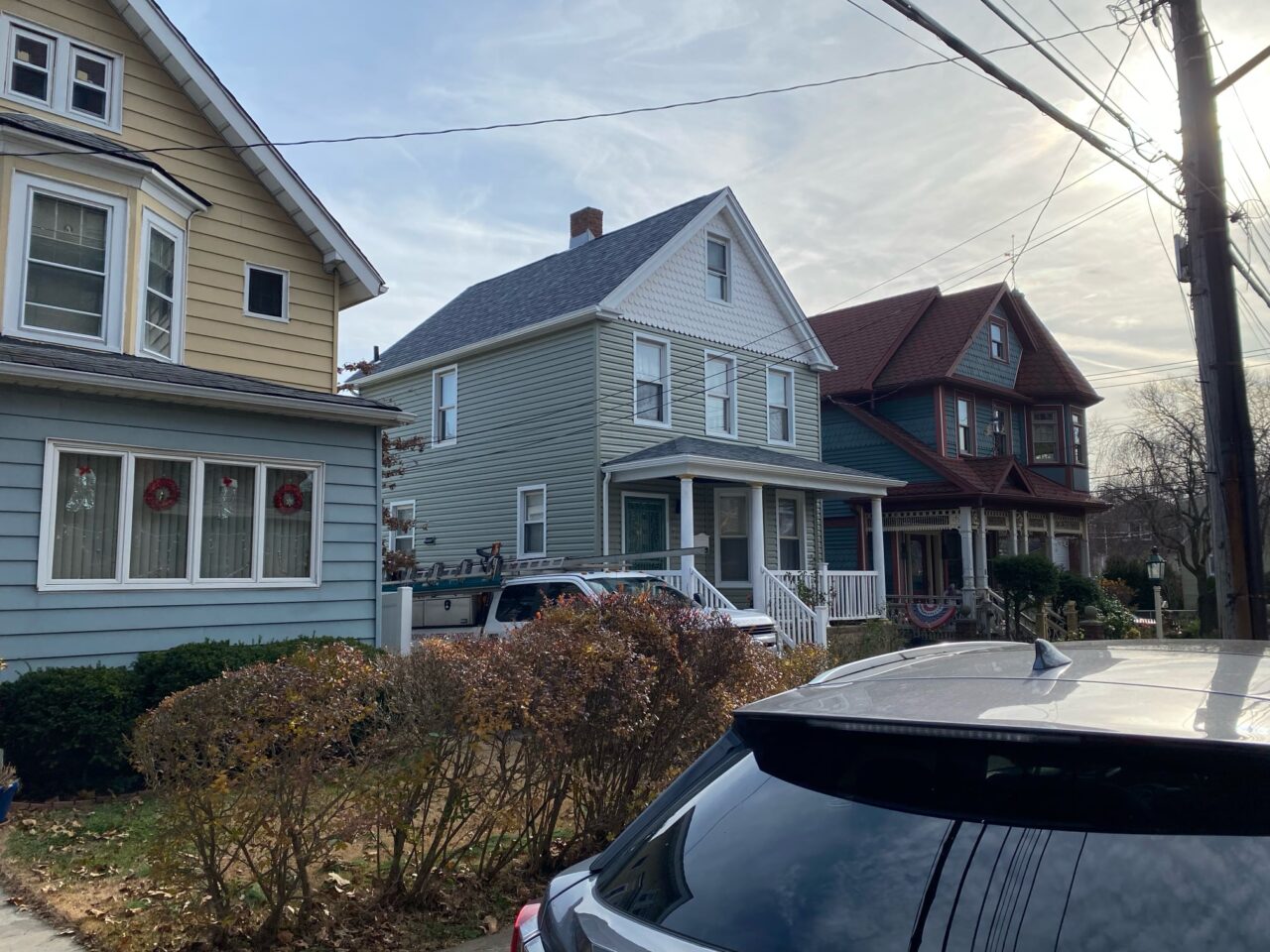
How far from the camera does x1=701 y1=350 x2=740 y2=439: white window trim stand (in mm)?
20828

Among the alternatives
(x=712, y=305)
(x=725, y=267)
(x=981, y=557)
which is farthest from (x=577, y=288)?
(x=981, y=557)

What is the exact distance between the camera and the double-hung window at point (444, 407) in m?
22.0

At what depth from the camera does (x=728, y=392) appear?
21312mm

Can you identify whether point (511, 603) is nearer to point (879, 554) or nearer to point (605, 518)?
point (605, 518)

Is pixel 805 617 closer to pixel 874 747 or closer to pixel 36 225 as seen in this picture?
pixel 36 225

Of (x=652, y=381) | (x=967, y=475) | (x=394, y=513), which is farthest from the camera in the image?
(x=967, y=475)

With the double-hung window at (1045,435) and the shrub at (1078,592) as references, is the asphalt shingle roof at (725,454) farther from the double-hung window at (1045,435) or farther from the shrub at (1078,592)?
the double-hung window at (1045,435)

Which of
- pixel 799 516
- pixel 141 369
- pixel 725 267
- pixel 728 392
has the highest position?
pixel 725 267

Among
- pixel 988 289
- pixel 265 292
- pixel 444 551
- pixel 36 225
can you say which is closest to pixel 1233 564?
pixel 265 292

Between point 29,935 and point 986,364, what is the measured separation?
27551 millimetres

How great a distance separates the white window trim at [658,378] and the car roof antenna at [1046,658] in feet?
55.6

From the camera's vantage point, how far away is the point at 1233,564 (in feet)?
30.1

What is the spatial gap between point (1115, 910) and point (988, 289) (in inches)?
1157

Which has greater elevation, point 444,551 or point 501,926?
point 444,551
